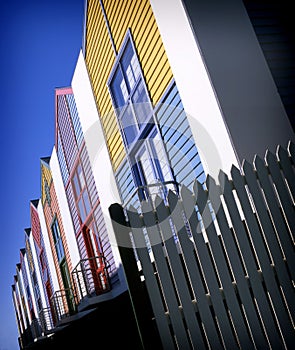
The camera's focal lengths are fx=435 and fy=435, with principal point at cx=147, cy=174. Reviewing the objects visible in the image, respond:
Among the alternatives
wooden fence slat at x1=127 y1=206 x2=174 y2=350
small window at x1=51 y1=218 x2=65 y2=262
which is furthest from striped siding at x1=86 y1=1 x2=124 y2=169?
small window at x1=51 y1=218 x2=65 y2=262

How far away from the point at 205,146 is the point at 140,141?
3.46 meters

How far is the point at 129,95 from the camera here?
9.51m

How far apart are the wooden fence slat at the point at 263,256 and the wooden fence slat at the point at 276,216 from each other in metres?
0.23

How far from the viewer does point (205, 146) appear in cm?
625

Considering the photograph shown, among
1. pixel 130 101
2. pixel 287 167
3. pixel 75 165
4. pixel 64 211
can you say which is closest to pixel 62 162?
pixel 64 211

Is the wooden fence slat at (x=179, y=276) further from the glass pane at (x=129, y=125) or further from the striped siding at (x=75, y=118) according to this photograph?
the striped siding at (x=75, y=118)

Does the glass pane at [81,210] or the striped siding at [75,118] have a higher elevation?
the striped siding at [75,118]

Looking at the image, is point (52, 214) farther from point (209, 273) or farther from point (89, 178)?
point (209, 273)

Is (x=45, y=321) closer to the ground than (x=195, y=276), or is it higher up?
higher up

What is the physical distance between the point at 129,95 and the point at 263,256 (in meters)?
6.33

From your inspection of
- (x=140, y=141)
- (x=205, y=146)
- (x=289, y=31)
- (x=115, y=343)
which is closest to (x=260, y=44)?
(x=289, y=31)

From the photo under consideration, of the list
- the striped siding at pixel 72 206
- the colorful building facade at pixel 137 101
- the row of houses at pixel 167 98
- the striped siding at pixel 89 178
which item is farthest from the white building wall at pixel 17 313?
the colorful building facade at pixel 137 101

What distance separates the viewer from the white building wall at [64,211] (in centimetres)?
1872

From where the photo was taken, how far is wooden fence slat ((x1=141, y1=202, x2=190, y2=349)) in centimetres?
338
